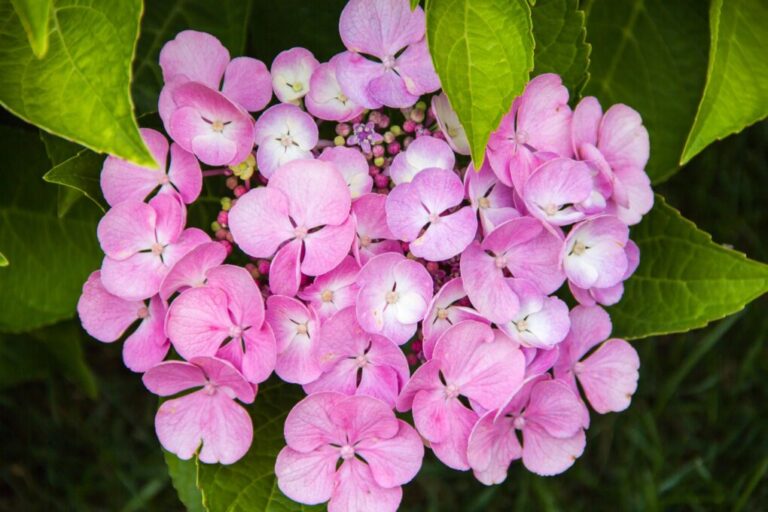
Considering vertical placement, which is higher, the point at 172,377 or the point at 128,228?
the point at 128,228

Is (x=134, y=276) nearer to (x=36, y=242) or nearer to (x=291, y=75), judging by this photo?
(x=291, y=75)

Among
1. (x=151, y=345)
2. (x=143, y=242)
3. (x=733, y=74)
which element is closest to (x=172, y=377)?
(x=151, y=345)

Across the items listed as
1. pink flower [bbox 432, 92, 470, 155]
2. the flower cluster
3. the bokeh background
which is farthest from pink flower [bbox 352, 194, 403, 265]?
the bokeh background

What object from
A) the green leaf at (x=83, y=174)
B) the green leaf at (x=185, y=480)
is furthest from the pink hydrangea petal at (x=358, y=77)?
the green leaf at (x=185, y=480)

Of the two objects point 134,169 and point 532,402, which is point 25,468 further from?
point 532,402

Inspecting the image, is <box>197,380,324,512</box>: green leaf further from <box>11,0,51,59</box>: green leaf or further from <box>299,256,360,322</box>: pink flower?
<box>11,0,51,59</box>: green leaf
